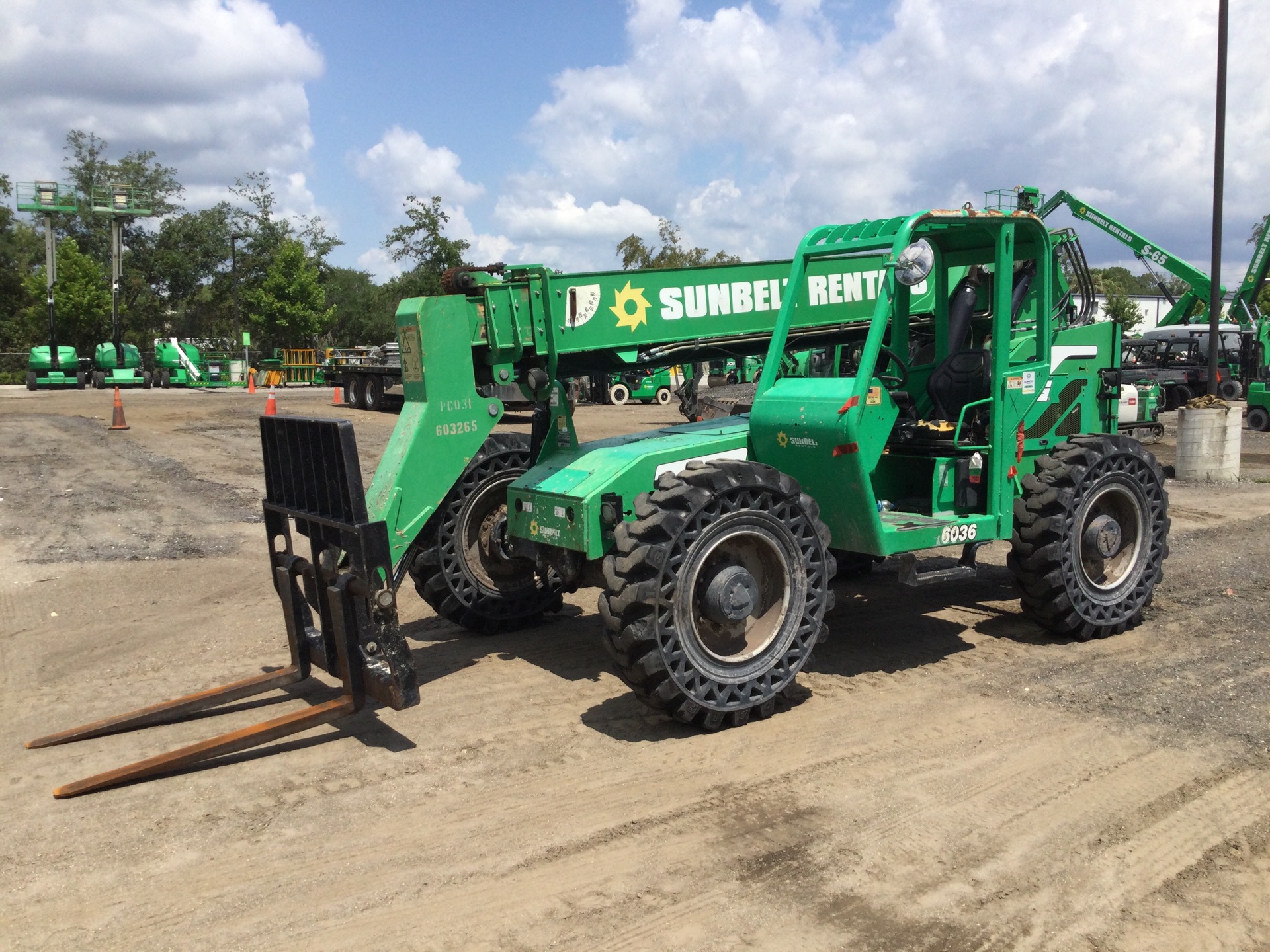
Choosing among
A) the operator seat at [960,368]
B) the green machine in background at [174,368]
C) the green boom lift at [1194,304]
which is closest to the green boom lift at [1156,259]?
the green boom lift at [1194,304]

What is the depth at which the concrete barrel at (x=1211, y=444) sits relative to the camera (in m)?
14.4

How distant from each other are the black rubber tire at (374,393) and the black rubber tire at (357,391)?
0.14 metres

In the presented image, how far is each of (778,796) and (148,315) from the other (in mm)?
67172

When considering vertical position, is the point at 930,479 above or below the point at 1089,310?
below

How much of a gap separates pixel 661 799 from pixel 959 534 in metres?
2.84

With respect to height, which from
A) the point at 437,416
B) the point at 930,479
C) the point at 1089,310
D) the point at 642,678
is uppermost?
the point at 1089,310

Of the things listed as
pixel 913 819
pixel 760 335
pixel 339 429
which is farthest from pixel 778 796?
pixel 760 335

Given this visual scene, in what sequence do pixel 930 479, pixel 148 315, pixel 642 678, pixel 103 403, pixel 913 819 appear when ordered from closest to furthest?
pixel 913 819 < pixel 642 678 < pixel 930 479 < pixel 103 403 < pixel 148 315

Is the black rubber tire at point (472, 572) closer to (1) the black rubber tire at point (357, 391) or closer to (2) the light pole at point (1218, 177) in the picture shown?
(2) the light pole at point (1218, 177)

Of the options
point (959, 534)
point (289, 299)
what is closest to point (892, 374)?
point (959, 534)

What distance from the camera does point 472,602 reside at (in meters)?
7.14

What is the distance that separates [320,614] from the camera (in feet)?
18.4

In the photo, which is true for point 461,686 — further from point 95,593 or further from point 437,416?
point 95,593

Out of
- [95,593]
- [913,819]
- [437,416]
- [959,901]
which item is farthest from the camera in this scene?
[95,593]
